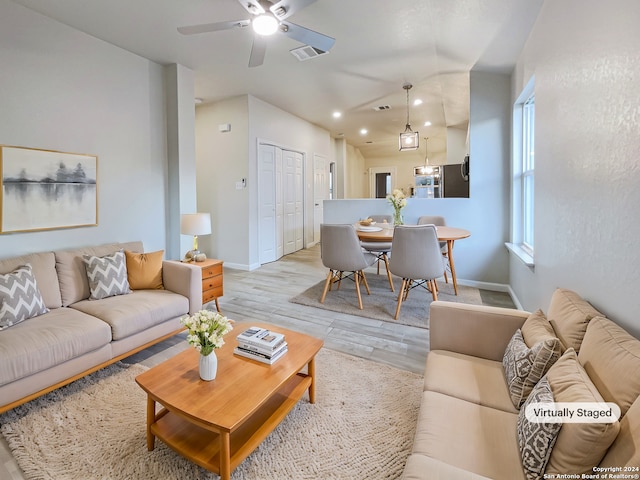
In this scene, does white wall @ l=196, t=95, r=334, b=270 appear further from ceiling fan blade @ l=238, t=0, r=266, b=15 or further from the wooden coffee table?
the wooden coffee table

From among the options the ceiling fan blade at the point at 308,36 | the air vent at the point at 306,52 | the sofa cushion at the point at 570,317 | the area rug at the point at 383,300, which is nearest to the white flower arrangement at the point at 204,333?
the sofa cushion at the point at 570,317

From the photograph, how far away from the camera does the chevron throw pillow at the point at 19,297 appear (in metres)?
2.00

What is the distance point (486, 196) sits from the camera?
13.4 feet

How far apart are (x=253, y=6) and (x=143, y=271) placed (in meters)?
2.30

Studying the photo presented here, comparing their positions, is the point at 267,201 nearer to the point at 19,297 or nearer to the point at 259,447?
the point at 19,297

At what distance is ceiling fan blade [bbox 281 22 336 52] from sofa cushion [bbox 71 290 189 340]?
2.33m

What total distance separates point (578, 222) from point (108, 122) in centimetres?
401

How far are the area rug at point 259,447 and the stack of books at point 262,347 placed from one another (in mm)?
375

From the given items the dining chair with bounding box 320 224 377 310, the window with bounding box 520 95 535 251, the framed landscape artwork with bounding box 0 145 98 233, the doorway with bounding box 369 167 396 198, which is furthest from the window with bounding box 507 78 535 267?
the doorway with bounding box 369 167 396 198

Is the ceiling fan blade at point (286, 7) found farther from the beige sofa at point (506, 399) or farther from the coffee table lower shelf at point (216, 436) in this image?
the coffee table lower shelf at point (216, 436)

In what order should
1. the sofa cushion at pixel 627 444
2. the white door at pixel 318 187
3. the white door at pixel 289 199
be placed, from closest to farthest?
1. the sofa cushion at pixel 627 444
2. the white door at pixel 289 199
3. the white door at pixel 318 187

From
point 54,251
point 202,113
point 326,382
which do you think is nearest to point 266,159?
point 202,113

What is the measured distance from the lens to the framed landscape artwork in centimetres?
252

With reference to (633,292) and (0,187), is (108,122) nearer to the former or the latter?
(0,187)
